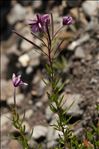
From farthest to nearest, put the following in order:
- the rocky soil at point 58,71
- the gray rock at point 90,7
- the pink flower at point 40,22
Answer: the gray rock at point 90,7 < the rocky soil at point 58,71 < the pink flower at point 40,22

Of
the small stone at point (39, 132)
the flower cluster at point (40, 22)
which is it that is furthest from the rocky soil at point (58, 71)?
the flower cluster at point (40, 22)

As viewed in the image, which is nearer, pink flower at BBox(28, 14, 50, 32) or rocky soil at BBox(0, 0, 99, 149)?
pink flower at BBox(28, 14, 50, 32)

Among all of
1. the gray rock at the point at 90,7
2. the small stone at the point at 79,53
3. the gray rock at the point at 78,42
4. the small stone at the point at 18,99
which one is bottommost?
the small stone at the point at 18,99

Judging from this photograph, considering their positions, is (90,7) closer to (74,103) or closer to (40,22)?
(74,103)

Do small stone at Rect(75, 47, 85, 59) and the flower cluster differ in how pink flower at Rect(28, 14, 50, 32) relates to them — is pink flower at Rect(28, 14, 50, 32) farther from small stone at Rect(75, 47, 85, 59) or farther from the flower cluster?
small stone at Rect(75, 47, 85, 59)

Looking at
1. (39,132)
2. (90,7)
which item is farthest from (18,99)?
(90,7)

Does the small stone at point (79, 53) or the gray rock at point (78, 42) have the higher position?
the gray rock at point (78, 42)

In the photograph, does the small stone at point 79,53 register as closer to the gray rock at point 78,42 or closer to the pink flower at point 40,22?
the gray rock at point 78,42

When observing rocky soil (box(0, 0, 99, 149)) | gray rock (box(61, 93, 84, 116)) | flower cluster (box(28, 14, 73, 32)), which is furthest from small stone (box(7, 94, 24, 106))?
flower cluster (box(28, 14, 73, 32))
